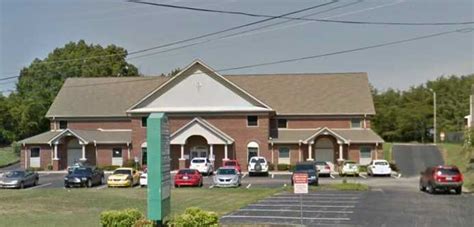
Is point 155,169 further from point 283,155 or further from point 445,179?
point 283,155

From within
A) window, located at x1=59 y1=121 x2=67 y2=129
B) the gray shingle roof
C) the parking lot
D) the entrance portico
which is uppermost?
the gray shingle roof

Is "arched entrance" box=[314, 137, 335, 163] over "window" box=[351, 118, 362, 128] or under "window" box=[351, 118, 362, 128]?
under

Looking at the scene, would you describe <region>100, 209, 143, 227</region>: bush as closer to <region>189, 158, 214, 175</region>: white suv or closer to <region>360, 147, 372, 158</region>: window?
<region>189, 158, 214, 175</region>: white suv

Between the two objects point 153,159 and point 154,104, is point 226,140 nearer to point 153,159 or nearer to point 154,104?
point 154,104

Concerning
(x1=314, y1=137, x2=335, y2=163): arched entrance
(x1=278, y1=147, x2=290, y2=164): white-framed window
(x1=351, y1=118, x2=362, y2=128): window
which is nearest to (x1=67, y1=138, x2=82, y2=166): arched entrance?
(x1=278, y1=147, x2=290, y2=164): white-framed window

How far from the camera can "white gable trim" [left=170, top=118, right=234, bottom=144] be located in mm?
66500

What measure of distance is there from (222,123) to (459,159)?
23.3m

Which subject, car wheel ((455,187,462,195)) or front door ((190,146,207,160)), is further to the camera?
front door ((190,146,207,160))

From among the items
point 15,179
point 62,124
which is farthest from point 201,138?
point 15,179

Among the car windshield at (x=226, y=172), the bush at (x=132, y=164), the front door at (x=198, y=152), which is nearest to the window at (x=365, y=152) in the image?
the front door at (x=198, y=152)

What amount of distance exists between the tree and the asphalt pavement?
1704 inches

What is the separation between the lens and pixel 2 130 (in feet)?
306

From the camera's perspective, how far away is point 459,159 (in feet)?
235

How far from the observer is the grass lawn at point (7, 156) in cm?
8322
